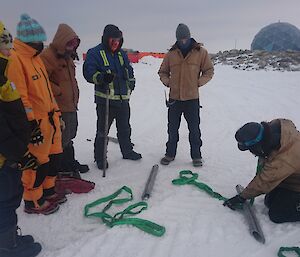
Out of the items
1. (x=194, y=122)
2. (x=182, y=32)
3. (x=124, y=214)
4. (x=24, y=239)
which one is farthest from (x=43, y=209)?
(x=182, y=32)

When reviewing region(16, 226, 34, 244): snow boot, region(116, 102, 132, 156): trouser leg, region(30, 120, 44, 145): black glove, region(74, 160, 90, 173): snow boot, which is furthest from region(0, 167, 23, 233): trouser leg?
region(116, 102, 132, 156): trouser leg

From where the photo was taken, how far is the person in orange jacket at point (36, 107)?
345cm

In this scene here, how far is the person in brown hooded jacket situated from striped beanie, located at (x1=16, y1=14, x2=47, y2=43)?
2.10 ft

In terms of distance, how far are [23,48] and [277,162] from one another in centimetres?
269

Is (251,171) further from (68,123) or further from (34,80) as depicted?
(34,80)

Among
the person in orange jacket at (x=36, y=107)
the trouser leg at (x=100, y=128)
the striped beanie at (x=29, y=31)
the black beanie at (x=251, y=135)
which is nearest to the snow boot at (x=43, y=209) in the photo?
the person in orange jacket at (x=36, y=107)

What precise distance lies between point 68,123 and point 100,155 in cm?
84

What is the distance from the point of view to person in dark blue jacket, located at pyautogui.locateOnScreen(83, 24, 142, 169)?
16.1ft

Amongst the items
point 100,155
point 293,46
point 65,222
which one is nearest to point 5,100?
point 65,222

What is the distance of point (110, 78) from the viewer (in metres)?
4.79

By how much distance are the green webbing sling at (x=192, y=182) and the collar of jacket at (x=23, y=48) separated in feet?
7.65

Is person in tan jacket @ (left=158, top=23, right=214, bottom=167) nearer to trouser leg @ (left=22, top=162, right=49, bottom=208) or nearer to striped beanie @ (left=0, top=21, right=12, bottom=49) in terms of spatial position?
trouser leg @ (left=22, top=162, right=49, bottom=208)

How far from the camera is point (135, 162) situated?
554 cm

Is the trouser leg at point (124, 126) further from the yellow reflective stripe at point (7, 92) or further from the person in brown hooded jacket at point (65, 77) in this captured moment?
the yellow reflective stripe at point (7, 92)
